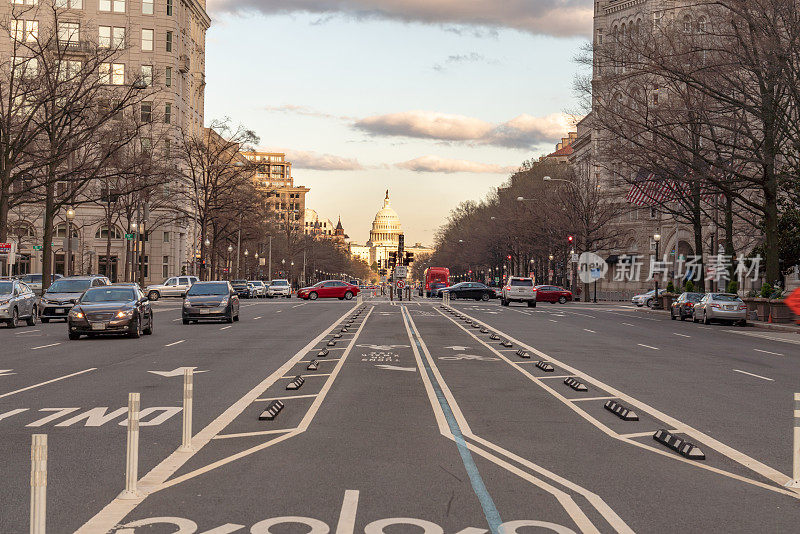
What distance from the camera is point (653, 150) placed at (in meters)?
38.2

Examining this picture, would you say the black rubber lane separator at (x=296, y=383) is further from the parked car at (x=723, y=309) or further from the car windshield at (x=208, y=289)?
the parked car at (x=723, y=309)

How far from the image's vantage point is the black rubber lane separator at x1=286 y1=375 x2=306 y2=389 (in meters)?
14.5

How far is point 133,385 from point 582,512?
981 cm

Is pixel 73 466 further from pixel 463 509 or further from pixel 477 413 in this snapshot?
pixel 477 413

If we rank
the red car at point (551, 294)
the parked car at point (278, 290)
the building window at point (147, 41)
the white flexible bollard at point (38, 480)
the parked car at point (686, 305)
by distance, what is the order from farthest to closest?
the building window at point (147, 41) → the parked car at point (278, 290) → the red car at point (551, 294) → the parked car at point (686, 305) → the white flexible bollard at point (38, 480)

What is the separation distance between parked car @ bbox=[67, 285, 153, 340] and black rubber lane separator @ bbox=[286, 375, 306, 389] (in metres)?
11.7

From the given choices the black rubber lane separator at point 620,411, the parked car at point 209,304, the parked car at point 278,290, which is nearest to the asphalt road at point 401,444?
the black rubber lane separator at point 620,411

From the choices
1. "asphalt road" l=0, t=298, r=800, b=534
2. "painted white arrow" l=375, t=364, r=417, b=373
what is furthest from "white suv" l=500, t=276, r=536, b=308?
"painted white arrow" l=375, t=364, r=417, b=373

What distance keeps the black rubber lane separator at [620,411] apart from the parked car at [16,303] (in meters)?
24.2

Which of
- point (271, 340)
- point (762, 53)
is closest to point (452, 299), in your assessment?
point (762, 53)

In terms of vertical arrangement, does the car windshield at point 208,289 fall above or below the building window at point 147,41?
below

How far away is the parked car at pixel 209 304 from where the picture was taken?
112 feet

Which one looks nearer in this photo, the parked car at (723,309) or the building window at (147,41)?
the parked car at (723,309)

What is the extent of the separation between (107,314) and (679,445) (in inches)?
764
